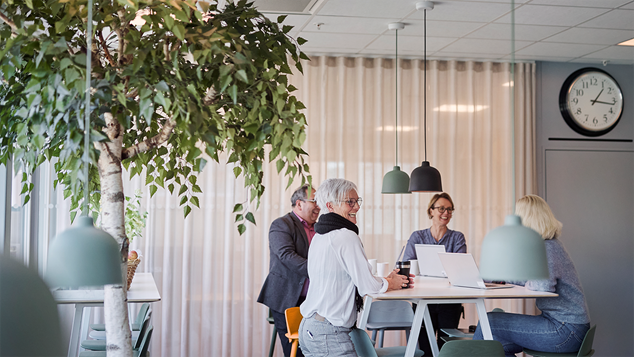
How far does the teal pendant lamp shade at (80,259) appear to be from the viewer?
112 cm

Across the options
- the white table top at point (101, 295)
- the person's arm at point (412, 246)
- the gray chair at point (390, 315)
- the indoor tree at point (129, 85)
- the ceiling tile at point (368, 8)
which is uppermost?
the ceiling tile at point (368, 8)

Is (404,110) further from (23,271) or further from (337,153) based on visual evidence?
(23,271)

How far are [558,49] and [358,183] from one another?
7.48ft

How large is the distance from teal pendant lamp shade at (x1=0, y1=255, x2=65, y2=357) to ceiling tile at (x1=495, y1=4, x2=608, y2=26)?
4.32 m

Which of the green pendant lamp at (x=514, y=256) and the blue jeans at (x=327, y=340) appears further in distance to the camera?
the blue jeans at (x=327, y=340)

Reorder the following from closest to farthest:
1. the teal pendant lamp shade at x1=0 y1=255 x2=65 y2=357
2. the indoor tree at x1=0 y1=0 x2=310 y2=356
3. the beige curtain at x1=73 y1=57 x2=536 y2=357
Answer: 1. the teal pendant lamp shade at x1=0 y1=255 x2=65 y2=357
2. the indoor tree at x1=0 y1=0 x2=310 y2=356
3. the beige curtain at x1=73 y1=57 x2=536 y2=357

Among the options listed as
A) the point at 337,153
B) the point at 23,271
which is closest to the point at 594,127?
the point at 337,153

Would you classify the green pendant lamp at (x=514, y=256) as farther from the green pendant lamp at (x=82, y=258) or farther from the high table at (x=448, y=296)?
the high table at (x=448, y=296)

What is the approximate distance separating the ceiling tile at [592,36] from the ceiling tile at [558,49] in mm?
130

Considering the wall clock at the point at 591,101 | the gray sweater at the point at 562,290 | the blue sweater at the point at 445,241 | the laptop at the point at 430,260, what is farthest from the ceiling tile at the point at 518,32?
the gray sweater at the point at 562,290

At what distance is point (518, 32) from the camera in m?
4.86

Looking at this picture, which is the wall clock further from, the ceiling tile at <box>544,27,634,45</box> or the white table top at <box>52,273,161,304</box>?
the white table top at <box>52,273,161,304</box>

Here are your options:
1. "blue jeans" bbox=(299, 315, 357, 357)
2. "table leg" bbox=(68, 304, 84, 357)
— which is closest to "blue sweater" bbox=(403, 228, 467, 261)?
"blue jeans" bbox=(299, 315, 357, 357)

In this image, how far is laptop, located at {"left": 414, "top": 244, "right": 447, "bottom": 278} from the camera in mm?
4301
